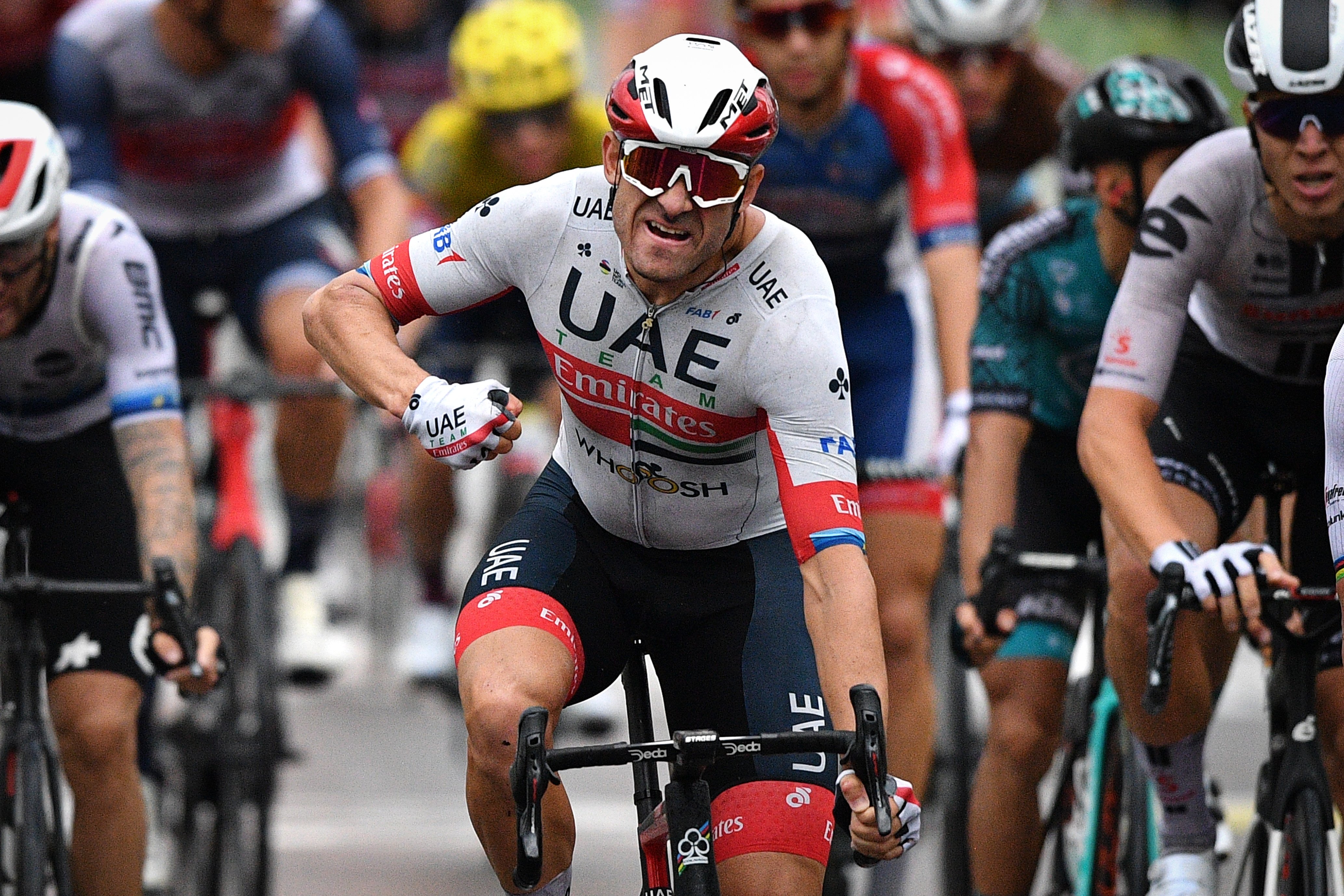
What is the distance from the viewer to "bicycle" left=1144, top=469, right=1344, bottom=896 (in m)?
4.86

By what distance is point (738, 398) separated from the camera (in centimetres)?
466

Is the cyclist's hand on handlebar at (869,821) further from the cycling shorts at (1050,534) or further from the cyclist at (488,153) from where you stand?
the cyclist at (488,153)

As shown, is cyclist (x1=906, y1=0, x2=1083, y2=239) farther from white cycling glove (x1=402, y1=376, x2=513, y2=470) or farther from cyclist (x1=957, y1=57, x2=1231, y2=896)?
white cycling glove (x1=402, y1=376, x2=513, y2=470)

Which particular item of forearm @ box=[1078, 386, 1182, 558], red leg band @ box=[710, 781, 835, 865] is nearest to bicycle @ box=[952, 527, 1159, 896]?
forearm @ box=[1078, 386, 1182, 558]

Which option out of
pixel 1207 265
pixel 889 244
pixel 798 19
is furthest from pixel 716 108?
pixel 889 244

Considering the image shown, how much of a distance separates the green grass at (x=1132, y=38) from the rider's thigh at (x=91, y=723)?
1120 cm

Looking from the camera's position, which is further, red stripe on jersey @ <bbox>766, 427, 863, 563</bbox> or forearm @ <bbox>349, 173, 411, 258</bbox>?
forearm @ <bbox>349, 173, 411, 258</bbox>

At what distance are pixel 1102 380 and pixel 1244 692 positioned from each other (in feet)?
21.7

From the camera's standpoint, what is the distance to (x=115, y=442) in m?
6.13

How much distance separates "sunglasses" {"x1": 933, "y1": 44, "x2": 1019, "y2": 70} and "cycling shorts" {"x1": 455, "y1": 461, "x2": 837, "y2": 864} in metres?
4.11

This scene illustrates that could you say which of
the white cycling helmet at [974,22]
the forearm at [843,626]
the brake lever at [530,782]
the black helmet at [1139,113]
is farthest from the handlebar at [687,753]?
the white cycling helmet at [974,22]

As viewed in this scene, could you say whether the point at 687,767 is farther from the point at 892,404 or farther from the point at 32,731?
the point at 892,404

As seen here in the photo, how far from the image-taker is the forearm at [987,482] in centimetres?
620

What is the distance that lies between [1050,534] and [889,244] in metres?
1.34
